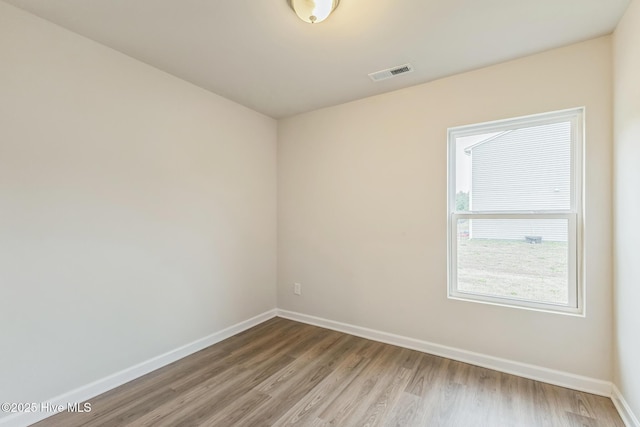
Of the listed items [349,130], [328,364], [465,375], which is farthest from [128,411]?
[349,130]

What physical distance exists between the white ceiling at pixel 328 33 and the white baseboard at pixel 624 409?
241cm

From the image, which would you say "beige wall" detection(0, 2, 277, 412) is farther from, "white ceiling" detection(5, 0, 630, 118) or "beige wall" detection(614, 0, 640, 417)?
"beige wall" detection(614, 0, 640, 417)

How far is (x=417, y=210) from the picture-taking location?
2.68 m

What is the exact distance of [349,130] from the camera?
3.09 m

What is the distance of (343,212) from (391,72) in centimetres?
144

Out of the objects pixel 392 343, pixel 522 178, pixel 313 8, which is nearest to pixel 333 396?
pixel 392 343

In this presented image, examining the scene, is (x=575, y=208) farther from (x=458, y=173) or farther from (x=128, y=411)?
(x=128, y=411)

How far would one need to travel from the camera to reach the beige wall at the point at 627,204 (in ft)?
5.29

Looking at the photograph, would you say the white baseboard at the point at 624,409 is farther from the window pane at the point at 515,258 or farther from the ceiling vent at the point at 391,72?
the ceiling vent at the point at 391,72

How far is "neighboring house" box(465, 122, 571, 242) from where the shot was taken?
2186 mm

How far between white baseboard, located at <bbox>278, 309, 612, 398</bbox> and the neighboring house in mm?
997

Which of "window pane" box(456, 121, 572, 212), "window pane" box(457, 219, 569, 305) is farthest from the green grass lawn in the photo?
"window pane" box(456, 121, 572, 212)

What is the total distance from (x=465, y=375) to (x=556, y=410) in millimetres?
561

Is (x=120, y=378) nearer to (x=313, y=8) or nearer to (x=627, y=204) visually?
(x=313, y=8)
